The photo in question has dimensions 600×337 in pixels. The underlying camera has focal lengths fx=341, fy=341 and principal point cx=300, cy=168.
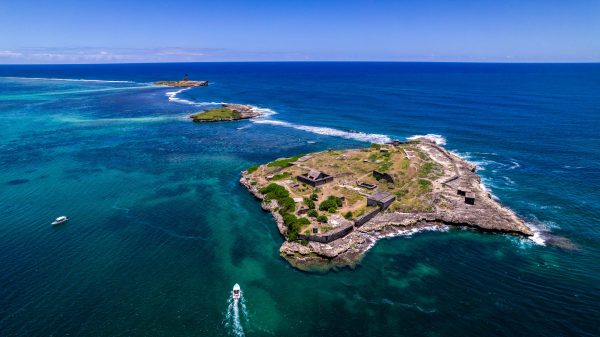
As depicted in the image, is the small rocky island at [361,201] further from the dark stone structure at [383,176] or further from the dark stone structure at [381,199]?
the dark stone structure at [381,199]

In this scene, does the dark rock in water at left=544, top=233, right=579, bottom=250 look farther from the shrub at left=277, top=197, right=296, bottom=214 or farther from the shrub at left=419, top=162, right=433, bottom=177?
the shrub at left=277, top=197, right=296, bottom=214

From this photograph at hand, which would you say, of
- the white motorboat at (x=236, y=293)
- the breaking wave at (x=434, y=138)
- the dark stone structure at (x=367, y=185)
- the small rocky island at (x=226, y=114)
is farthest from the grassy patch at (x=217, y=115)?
the white motorboat at (x=236, y=293)

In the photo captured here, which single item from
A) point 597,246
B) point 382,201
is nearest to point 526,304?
point 597,246

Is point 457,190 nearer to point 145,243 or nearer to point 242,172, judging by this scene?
point 242,172

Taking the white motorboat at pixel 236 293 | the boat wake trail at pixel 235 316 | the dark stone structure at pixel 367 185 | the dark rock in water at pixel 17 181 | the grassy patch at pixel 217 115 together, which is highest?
the grassy patch at pixel 217 115

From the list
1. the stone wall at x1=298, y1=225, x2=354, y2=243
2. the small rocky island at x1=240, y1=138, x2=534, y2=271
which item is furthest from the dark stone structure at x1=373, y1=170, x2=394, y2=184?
the stone wall at x1=298, y1=225, x2=354, y2=243
